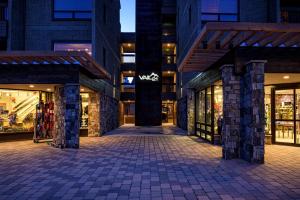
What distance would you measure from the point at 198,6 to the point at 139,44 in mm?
15098

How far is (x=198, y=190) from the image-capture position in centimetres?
620

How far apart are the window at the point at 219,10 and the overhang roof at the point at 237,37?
5.86 meters

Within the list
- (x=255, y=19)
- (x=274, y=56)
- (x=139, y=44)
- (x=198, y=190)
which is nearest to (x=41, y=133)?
(x=198, y=190)

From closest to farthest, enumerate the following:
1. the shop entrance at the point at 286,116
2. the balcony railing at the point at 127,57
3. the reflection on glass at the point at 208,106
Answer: the shop entrance at the point at 286,116 < the reflection on glass at the point at 208,106 < the balcony railing at the point at 127,57

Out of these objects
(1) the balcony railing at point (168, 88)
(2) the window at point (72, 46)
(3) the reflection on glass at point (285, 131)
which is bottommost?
(3) the reflection on glass at point (285, 131)

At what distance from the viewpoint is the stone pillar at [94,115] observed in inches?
719

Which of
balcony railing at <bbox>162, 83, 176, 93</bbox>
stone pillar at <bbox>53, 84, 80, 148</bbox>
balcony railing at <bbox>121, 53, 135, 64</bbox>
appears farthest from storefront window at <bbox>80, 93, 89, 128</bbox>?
balcony railing at <bbox>162, 83, 176, 93</bbox>

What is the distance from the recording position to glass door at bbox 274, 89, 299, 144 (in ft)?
44.1

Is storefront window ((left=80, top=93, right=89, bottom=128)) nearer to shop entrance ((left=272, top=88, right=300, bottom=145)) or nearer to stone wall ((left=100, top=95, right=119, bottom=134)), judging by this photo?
stone wall ((left=100, top=95, right=119, bottom=134))

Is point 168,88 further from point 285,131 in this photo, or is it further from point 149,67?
point 285,131

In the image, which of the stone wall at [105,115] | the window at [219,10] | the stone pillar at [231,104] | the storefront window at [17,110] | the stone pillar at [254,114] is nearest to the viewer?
the stone pillar at [254,114]

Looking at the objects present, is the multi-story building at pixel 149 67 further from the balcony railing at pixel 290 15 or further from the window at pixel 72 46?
the balcony railing at pixel 290 15

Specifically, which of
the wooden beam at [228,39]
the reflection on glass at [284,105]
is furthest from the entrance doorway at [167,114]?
the wooden beam at [228,39]

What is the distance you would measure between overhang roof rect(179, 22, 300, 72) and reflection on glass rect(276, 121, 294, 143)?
5349mm
